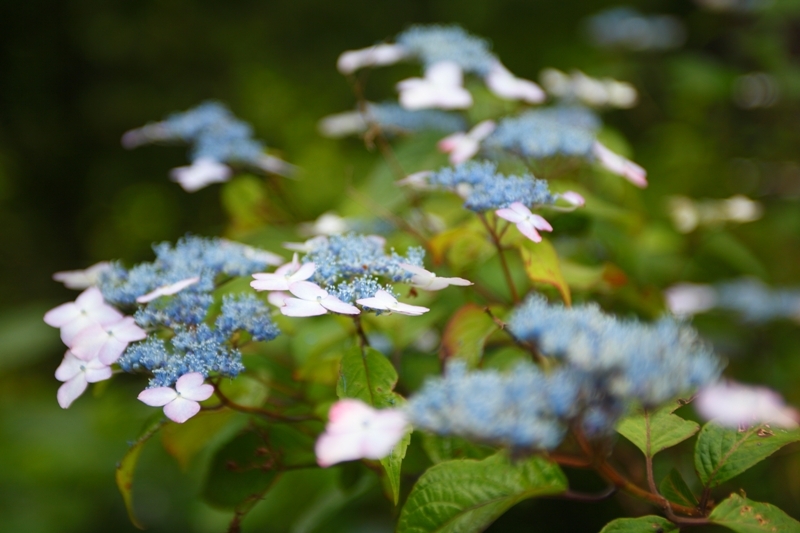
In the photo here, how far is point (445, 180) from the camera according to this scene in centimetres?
67

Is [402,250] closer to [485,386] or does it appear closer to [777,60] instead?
[485,386]

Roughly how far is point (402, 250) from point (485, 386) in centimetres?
43

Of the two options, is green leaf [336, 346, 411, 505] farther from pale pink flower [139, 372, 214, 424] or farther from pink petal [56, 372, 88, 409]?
pink petal [56, 372, 88, 409]

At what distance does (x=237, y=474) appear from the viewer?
0.72 meters

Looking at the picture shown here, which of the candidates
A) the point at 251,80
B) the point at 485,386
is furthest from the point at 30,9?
the point at 485,386

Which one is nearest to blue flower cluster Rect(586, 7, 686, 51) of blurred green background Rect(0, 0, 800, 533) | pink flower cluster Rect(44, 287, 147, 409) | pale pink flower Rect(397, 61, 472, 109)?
blurred green background Rect(0, 0, 800, 533)

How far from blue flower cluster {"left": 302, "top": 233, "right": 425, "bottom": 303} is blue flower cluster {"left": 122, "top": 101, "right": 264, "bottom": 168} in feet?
1.34

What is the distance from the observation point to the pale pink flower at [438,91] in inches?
31.3

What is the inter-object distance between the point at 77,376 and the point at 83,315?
0.07m

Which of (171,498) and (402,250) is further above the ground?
(402,250)

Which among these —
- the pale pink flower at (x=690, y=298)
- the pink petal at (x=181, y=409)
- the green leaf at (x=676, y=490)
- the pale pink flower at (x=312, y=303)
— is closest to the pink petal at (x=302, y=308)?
the pale pink flower at (x=312, y=303)

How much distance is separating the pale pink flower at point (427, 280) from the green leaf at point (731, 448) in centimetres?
25

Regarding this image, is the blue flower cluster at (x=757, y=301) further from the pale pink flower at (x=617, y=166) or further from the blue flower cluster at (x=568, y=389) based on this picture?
the blue flower cluster at (x=568, y=389)

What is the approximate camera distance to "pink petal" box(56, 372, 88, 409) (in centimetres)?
55
